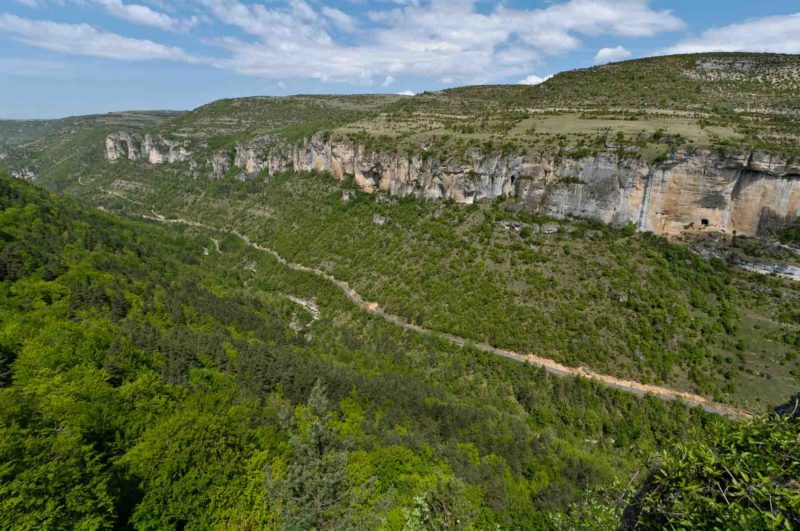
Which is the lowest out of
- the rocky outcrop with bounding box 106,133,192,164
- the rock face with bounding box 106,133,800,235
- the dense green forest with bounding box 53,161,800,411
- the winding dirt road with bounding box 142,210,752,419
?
the winding dirt road with bounding box 142,210,752,419

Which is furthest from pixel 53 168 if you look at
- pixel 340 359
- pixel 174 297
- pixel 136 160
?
pixel 340 359

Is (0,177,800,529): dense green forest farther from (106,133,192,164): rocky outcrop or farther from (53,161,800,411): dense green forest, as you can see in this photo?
(106,133,192,164): rocky outcrop

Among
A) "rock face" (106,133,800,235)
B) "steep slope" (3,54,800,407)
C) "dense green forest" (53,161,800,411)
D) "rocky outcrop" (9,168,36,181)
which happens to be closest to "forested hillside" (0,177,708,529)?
"dense green forest" (53,161,800,411)

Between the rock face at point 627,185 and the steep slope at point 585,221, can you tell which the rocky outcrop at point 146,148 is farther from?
the rock face at point 627,185

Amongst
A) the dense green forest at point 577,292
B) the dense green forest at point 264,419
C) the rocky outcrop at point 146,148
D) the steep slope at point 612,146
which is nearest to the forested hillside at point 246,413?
the dense green forest at point 264,419

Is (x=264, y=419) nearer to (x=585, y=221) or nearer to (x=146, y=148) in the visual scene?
(x=585, y=221)

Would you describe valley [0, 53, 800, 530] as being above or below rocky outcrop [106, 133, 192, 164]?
below
